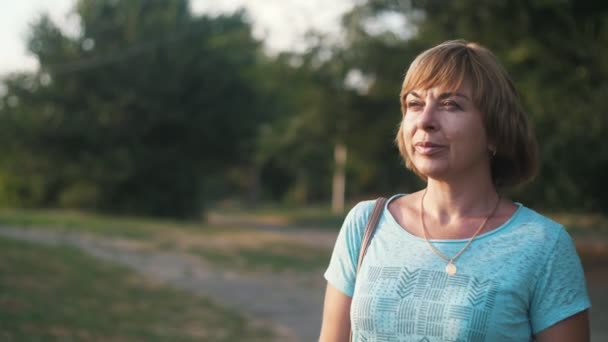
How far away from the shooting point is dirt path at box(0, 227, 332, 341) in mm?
8680

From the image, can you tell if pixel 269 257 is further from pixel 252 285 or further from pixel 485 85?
pixel 485 85

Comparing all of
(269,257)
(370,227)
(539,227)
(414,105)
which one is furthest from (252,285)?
(539,227)

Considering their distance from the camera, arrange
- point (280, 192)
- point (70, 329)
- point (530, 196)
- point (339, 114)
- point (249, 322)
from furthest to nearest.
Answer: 1. point (280, 192)
2. point (339, 114)
3. point (530, 196)
4. point (249, 322)
5. point (70, 329)

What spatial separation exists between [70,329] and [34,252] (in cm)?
501

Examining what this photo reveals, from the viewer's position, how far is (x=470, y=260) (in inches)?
76.5

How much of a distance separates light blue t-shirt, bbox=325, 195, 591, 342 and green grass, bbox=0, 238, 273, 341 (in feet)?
16.5

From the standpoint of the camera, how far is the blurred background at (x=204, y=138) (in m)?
9.20

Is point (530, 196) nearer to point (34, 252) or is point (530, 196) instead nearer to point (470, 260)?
point (34, 252)

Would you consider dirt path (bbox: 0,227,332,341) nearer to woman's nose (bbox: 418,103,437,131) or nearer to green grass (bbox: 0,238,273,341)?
green grass (bbox: 0,238,273,341)

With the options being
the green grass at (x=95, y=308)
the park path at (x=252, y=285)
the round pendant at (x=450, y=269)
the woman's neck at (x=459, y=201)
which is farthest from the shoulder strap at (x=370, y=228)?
the park path at (x=252, y=285)

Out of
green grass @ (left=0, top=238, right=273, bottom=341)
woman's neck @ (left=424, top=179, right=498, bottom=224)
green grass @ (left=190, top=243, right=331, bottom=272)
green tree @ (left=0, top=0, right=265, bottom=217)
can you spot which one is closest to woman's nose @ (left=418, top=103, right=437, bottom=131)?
woman's neck @ (left=424, top=179, right=498, bottom=224)

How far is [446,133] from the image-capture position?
2025 mm

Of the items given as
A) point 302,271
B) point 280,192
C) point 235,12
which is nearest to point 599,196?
point 302,271

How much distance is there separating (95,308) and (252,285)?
3.40 m
